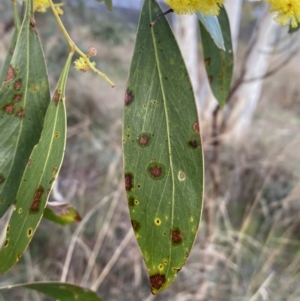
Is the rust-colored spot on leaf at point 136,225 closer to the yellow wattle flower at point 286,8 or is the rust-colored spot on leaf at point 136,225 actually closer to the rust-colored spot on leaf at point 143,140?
the rust-colored spot on leaf at point 143,140

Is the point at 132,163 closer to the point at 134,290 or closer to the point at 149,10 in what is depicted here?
the point at 149,10

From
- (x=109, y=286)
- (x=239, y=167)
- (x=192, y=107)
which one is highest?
(x=192, y=107)

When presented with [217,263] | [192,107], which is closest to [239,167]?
[217,263]

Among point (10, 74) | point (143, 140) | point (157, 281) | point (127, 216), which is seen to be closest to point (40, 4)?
point (10, 74)

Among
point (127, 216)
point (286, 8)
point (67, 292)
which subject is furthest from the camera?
point (127, 216)

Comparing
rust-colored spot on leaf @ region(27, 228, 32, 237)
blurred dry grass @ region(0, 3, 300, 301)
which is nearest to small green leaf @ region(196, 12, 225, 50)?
rust-colored spot on leaf @ region(27, 228, 32, 237)

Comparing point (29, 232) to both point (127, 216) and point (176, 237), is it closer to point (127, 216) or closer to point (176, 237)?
point (176, 237)

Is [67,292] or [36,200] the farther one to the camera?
[67,292]

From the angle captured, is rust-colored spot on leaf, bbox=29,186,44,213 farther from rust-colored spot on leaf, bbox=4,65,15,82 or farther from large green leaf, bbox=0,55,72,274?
rust-colored spot on leaf, bbox=4,65,15,82
